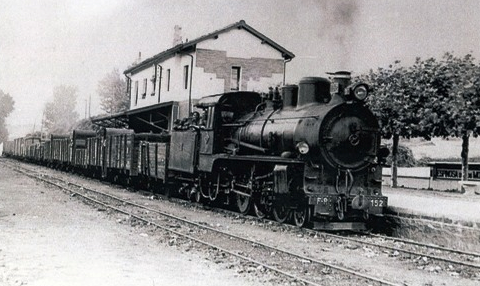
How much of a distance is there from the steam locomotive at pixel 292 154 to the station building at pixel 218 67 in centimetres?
1232

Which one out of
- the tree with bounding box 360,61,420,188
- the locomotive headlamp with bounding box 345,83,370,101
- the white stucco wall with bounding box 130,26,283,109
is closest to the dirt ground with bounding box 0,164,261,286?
the locomotive headlamp with bounding box 345,83,370,101

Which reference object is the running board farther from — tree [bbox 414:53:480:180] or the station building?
the station building

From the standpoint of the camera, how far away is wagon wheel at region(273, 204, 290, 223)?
1199 centimetres

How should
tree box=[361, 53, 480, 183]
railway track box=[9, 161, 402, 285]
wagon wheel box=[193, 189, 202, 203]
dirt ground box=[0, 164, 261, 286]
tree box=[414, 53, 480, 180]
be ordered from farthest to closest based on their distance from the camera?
tree box=[361, 53, 480, 183]
tree box=[414, 53, 480, 180]
wagon wheel box=[193, 189, 202, 203]
railway track box=[9, 161, 402, 285]
dirt ground box=[0, 164, 261, 286]

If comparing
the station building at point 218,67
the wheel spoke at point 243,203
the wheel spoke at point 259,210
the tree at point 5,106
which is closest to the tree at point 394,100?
the station building at point 218,67

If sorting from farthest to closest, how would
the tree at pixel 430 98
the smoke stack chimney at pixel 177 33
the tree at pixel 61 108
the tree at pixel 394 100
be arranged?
the tree at pixel 61 108, the smoke stack chimney at pixel 177 33, the tree at pixel 394 100, the tree at pixel 430 98

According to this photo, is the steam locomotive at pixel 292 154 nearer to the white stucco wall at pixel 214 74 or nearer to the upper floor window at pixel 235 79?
the white stucco wall at pixel 214 74

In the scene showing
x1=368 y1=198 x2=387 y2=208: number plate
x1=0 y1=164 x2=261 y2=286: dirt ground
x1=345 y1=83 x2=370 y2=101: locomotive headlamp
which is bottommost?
x1=0 y1=164 x2=261 y2=286: dirt ground

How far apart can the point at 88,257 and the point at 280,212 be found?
18.1 feet

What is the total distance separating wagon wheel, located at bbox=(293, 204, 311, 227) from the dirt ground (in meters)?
3.27

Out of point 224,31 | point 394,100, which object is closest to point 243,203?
point 394,100

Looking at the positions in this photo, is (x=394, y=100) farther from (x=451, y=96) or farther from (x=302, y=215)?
(x=302, y=215)

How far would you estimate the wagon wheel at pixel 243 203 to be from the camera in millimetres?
13273

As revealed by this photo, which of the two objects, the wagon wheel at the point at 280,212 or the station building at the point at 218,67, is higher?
the station building at the point at 218,67
